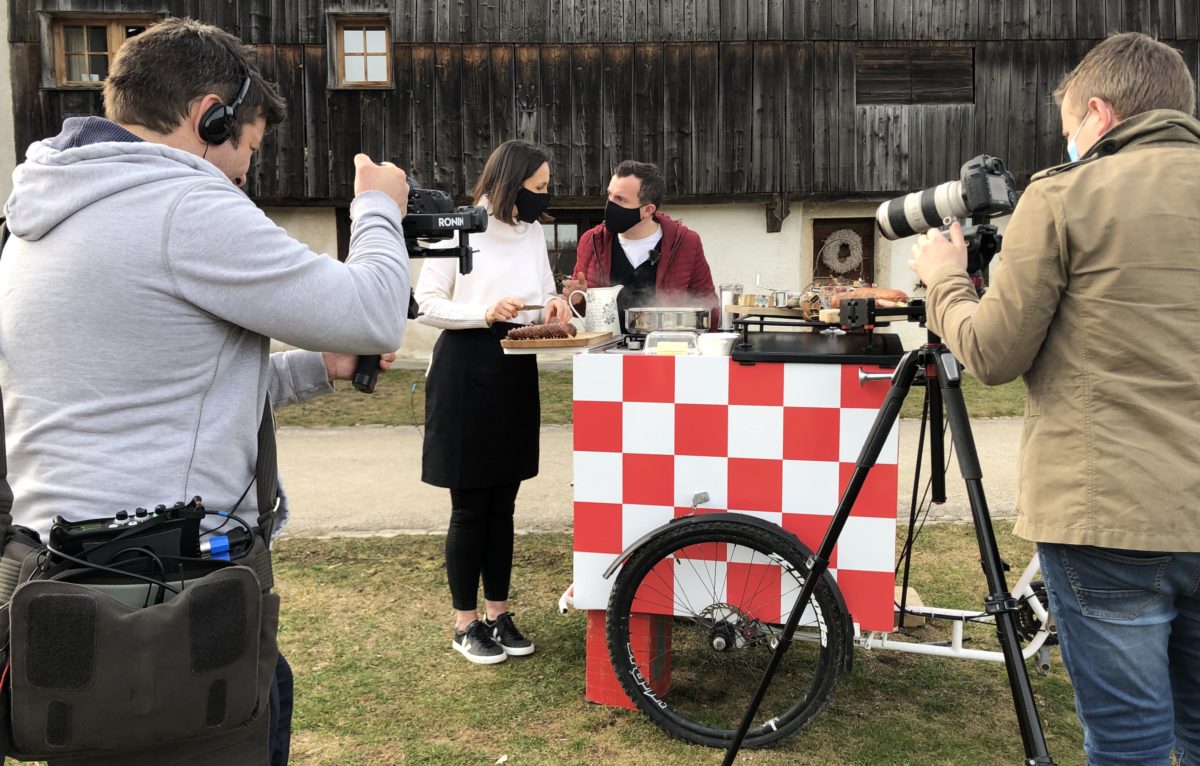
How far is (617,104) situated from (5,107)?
30.4ft

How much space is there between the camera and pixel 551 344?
9.88ft

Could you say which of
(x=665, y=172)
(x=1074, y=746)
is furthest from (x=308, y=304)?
(x=665, y=172)

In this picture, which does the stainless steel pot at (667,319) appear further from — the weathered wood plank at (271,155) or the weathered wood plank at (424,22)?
the weathered wood plank at (271,155)

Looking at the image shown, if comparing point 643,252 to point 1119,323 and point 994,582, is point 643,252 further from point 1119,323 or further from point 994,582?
point 1119,323

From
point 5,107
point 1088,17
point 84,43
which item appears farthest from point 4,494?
point 1088,17

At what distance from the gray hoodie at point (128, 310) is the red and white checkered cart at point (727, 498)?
1414 mm

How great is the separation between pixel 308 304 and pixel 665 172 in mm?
12851

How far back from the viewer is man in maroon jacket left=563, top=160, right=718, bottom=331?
14.1 ft

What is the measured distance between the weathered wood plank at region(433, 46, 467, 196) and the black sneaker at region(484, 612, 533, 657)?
35.7 feet

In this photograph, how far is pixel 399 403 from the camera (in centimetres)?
977

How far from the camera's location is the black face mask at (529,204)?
11.7 ft

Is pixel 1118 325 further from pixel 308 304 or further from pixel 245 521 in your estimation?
pixel 245 521

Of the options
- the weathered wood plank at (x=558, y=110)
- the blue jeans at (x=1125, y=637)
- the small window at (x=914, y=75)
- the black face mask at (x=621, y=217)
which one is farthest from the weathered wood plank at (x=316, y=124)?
the blue jeans at (x=1125, y=637)

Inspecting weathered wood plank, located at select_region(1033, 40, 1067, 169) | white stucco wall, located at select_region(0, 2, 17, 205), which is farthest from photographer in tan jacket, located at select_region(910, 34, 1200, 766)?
white stucco wall, located at select_region(0, 2, 17, 205)
